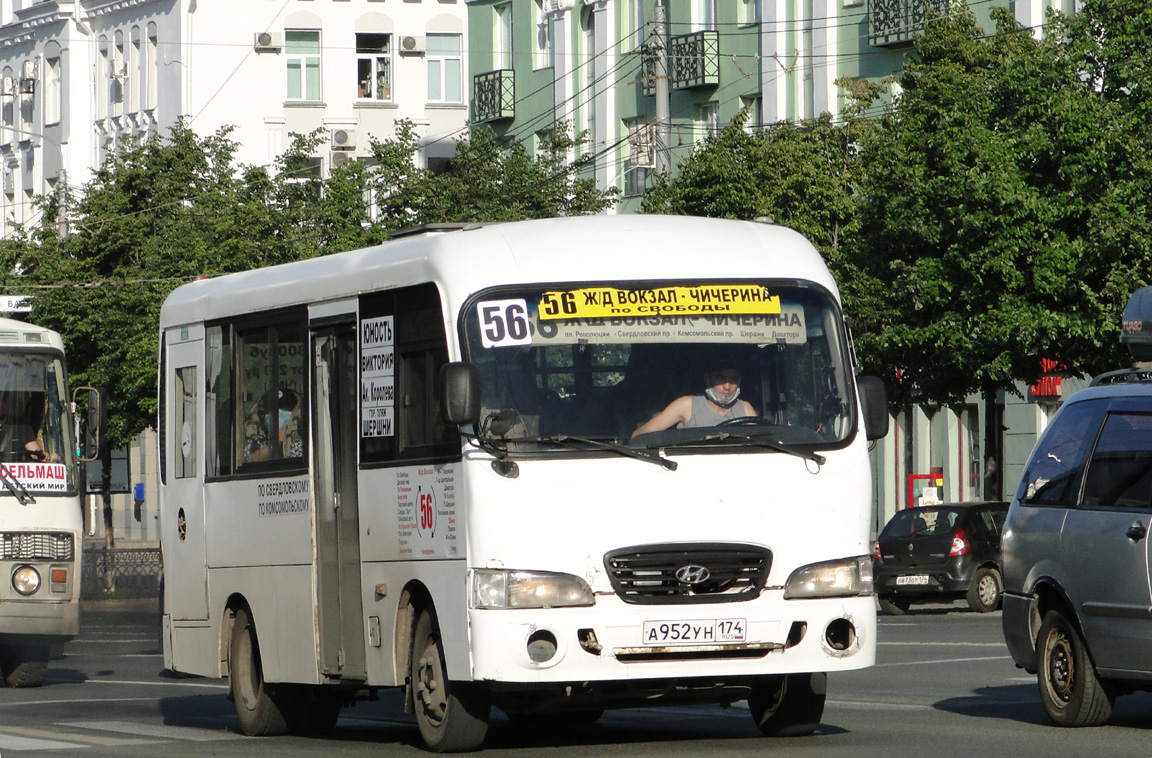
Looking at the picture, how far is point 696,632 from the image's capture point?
11.1 metres

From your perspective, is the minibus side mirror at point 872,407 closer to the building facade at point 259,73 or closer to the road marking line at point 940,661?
the road marking line at point 940,661

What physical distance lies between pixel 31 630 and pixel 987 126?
53.7 feet

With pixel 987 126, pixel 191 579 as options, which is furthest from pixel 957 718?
pixel 987 126

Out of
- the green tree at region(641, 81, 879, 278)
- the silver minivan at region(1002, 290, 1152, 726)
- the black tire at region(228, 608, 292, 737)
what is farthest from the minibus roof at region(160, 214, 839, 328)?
the green tree at region(641, 81, 879, 278)

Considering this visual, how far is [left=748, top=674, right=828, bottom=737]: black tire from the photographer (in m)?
12.0

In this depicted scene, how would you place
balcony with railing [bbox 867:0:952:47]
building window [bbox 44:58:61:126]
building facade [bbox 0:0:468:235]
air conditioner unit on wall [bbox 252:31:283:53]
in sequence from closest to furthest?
balcony with railing [bbox 867:0:952:47] → building facade [bbox 0:0:468:235] → air conditioner unit on wall [bbox 252:31:283:53] → building window [bbox 44:58:61:126]

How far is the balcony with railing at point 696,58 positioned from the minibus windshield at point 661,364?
35.1 m

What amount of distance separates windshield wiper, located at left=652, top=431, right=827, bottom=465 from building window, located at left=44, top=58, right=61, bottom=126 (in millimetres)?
64585

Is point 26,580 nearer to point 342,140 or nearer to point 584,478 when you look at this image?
point 584,478

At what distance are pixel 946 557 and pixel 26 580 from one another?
1390 centimetres

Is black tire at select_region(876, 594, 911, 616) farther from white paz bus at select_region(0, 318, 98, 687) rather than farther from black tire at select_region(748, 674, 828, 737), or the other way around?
black tire at select_region(748, 674, 828, 737)

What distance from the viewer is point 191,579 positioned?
14.7m

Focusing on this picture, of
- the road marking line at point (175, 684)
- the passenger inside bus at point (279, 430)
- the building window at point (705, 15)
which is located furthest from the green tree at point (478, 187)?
the passenger inside bus at point (279, 430)

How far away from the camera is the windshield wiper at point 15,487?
1869cm
